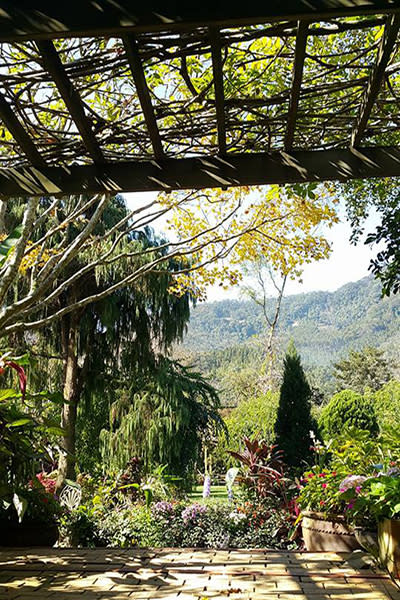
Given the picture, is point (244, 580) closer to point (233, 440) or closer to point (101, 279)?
point (101, 279)

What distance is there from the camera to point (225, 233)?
5652 millimetres

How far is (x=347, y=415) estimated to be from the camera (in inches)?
245

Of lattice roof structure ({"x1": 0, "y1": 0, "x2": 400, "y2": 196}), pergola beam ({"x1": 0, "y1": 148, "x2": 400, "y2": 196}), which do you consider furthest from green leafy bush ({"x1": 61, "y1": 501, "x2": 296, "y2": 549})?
lattice roof structure ({"x1": 0, "y1": 0, "x2": 400, "y2": 196})

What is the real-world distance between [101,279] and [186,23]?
22.2 ft

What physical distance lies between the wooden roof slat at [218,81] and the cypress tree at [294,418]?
4.85 m

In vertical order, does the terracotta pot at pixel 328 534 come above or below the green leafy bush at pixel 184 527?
Answer: above

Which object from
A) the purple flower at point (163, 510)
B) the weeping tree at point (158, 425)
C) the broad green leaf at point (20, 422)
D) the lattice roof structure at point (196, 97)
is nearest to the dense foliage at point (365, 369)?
the weeping tree at point (158, 425)

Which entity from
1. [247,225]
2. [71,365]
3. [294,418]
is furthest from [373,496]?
[71,365]

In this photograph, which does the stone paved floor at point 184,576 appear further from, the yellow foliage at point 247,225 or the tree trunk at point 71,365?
the tree trunk at point 71,365

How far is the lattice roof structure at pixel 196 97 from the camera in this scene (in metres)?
1.16

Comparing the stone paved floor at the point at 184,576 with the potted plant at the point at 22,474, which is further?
the potted plant at the point at 22,474

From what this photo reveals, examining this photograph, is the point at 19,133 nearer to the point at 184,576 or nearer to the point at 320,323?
the point at 184,576

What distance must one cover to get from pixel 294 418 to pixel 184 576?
364 cm

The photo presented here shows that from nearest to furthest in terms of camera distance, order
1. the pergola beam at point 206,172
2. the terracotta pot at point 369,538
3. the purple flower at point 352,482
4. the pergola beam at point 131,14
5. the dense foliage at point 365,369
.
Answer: the pergola beam at point 131,14 < the pergola beam at point 206,172 < the terracotta pot at point 369,538 < the purple flower at point 352,482 < the dense foliage at point 365,369
